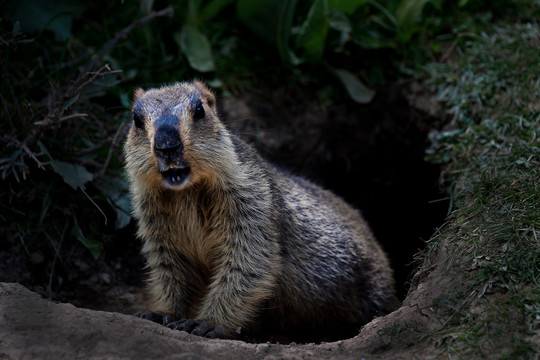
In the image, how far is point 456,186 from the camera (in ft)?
18.4

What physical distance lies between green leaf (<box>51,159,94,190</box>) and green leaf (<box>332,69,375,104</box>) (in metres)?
3.59

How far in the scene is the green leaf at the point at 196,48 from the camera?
23.0 feet

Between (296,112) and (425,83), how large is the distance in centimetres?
177

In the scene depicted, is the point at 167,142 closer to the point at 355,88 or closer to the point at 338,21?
the point at 338,21

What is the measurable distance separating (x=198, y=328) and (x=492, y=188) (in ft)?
9.29

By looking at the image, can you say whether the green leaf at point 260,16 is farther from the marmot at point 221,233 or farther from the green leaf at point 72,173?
the green leaf at point 72,173

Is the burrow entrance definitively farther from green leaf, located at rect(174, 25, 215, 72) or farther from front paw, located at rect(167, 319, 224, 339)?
front paw, located at rect(167, 319, 224, 339)

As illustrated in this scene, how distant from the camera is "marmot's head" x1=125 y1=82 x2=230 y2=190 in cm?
405

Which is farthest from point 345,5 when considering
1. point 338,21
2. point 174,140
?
point 174,140

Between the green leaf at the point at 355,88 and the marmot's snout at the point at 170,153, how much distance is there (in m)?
3.67

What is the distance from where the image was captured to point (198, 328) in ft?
14.5

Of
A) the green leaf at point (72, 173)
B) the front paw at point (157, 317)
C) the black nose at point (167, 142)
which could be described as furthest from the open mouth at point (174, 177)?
the green leaf at point (72, 173)

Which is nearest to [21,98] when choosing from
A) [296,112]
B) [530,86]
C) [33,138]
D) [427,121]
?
[33,138]

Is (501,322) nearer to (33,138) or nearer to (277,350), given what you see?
(277,350)
